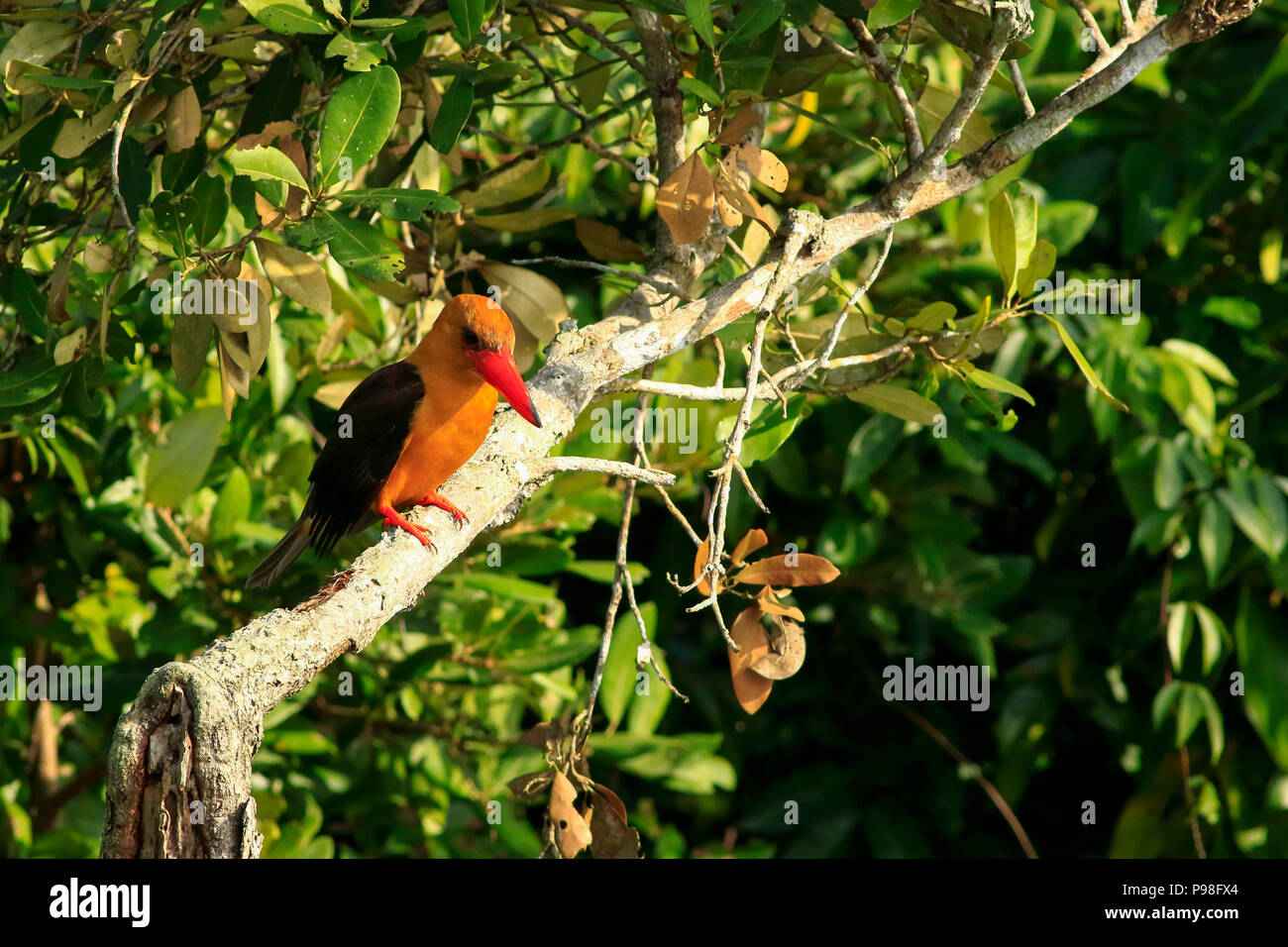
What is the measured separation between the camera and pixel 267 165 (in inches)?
67.2

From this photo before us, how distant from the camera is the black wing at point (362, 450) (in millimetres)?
2623

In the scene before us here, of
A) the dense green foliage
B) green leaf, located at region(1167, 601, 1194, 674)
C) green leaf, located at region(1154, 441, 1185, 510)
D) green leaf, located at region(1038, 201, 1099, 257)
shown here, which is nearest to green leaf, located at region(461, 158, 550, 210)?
the dense green foliage

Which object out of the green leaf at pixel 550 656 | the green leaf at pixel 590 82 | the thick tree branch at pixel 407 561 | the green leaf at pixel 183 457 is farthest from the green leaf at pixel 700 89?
the green leaf at pixel 550 656

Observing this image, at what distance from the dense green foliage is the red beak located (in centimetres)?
20

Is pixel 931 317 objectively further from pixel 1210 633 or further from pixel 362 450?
pixel 1210 633

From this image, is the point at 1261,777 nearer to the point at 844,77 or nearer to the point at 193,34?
the point at 844,77

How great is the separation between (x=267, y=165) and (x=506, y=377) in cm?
69

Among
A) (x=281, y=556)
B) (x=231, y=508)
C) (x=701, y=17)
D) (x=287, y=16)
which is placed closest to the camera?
(x=287, y=16)

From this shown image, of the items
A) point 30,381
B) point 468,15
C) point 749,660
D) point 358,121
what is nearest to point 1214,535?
point 749,660

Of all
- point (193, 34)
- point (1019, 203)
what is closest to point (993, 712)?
point (1019, 203)

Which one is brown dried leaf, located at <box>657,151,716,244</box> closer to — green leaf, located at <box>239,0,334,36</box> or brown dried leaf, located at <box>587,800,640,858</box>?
green leaf, located at <box>239,0,334,36</box>

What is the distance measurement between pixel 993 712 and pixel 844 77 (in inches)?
88.4

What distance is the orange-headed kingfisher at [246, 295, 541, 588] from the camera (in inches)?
101

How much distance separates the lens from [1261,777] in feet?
12.9
